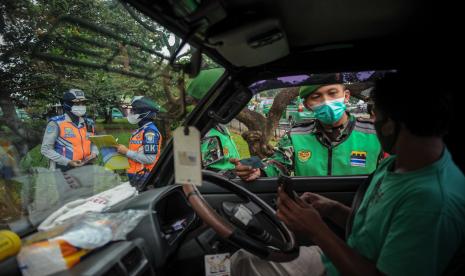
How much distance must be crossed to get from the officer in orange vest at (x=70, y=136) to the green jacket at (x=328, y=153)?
2942 millimetres

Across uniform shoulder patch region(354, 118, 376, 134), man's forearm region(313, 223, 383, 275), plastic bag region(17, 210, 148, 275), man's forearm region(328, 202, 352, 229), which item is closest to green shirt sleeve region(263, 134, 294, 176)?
uniform shoulder patch region(354, 118, 376, 134)

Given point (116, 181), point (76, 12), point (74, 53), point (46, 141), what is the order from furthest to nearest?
point (46, 141) → point (76, 12) → point (116, 181) → point (74, 53)

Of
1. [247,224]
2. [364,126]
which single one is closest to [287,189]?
[247,224]

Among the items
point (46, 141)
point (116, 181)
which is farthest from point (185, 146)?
point (46, 141)

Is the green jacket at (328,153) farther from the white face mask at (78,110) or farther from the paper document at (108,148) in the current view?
the white face mask at (78,110)

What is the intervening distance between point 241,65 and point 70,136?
401 centimetres

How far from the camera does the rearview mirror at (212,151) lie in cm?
316

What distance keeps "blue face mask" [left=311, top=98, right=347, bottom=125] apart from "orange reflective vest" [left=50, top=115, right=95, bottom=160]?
3.58m

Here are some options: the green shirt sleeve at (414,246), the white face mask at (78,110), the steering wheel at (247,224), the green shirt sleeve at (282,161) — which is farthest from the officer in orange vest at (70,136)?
the green shirt sleeve at (414,246)

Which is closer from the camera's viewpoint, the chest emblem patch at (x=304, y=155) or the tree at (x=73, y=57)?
the tree at (x=73, y=57)

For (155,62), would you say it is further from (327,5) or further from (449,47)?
(449,47)

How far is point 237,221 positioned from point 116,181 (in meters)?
0.73

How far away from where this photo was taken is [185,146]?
1.34 metres

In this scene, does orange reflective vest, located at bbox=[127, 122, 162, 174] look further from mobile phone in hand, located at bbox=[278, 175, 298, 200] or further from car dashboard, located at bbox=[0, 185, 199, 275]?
mobile phone in hand, located at bbox=[278, 175, 298, 200]
